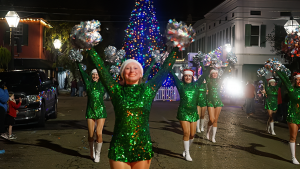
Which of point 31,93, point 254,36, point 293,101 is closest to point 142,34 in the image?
point 254,36

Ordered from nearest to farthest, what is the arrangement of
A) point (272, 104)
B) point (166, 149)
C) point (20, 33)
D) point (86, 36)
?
point (86, 36) → point (166, 149) → point (272, 104) → point (20, 33)

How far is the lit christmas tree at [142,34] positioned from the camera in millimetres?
27469

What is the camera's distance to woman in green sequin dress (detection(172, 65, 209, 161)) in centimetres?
784

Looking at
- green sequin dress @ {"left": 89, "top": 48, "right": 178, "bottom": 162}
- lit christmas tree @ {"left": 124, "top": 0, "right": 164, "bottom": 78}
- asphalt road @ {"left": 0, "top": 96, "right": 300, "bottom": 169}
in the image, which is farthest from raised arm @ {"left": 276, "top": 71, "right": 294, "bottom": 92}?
lit christmas tree @ {"left": 124, "top": 0, "right": 164, "bottom": 78}

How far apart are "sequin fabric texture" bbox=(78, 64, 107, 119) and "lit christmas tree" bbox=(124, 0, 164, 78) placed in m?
19.6

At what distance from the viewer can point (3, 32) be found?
1328 inches

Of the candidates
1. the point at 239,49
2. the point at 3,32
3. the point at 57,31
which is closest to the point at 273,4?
the point at 239,49

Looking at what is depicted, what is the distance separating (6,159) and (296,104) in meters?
6.35

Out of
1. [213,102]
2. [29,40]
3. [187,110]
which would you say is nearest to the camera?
[187,110]

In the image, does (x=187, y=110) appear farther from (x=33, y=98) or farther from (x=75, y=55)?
(x=33, y=98)

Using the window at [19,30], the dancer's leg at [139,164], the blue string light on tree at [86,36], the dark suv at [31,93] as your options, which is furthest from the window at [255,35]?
the dancer's leg at [139,164]

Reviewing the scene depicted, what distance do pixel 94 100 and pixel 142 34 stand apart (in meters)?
20.6

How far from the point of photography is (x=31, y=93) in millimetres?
12734

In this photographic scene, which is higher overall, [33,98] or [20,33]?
[20,33]
